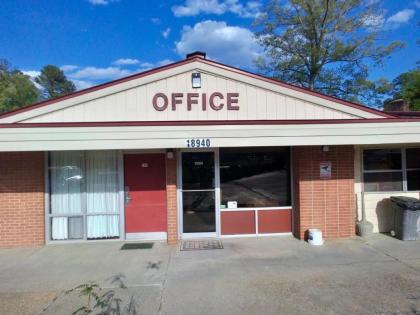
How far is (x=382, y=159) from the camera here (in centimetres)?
1030

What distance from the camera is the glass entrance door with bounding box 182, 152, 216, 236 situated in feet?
32.2

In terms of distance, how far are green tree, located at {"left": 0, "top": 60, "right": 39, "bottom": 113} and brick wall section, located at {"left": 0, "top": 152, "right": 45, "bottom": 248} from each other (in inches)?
1624

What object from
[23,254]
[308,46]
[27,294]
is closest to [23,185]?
[23,254]

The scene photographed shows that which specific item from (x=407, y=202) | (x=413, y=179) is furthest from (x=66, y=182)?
(x=413, y=179)

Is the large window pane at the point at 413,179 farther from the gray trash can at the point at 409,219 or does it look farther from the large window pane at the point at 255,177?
the large window pane at the point at 255,177

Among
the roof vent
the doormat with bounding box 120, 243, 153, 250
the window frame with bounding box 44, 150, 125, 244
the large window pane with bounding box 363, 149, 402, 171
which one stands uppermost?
the roof vent

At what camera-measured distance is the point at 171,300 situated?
5969mm

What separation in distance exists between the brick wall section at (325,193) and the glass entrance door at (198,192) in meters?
2.15

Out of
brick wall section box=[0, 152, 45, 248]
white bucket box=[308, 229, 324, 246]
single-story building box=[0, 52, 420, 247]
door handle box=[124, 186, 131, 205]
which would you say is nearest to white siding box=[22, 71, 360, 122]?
single-story building box=[0, 52, 420, 247]

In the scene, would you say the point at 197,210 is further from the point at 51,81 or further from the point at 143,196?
the point at 51,81

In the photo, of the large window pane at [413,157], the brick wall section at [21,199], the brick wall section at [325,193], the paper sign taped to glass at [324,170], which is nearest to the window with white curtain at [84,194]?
the brick wall section at [21,199]

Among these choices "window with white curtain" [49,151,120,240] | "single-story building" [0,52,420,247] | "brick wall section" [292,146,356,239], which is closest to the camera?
"single-story building" [0,52,420,247]

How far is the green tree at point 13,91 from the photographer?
48659 millimetres

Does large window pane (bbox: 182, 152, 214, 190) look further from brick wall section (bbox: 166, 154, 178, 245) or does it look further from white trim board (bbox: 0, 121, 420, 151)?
white trim board (bbox: 0, 121, 420, 151)
